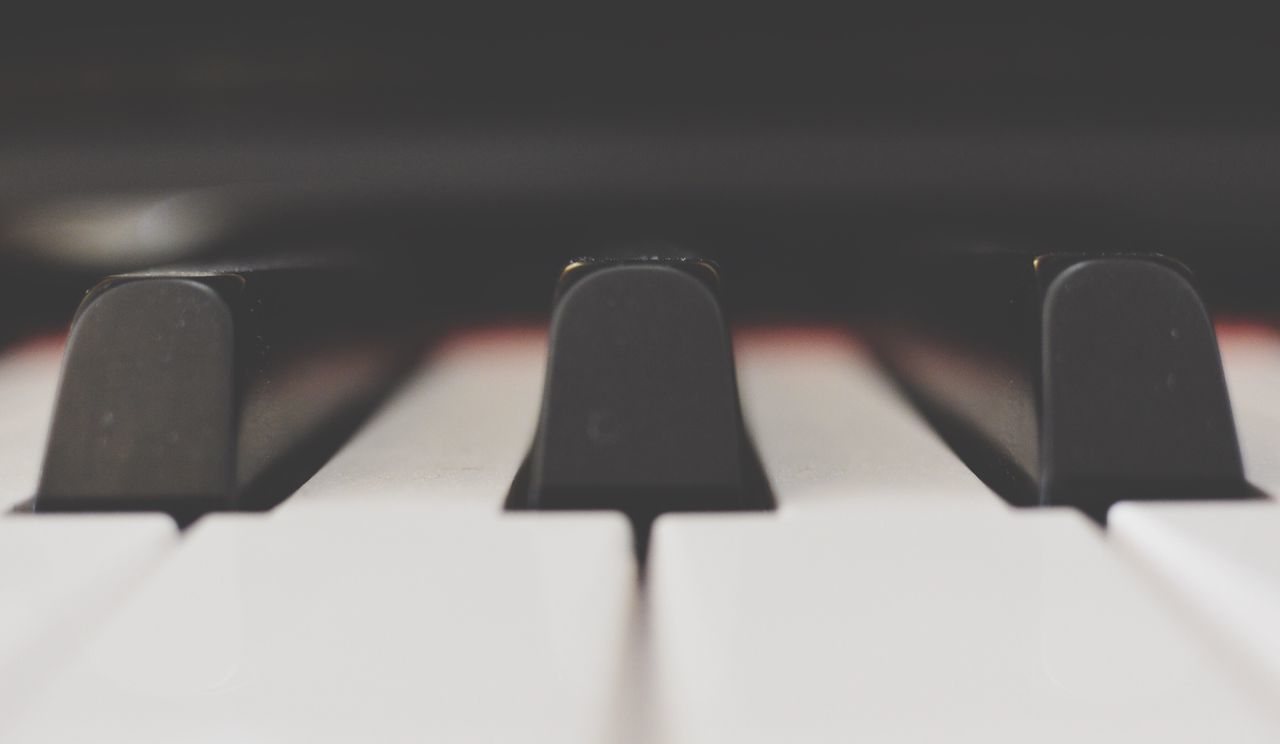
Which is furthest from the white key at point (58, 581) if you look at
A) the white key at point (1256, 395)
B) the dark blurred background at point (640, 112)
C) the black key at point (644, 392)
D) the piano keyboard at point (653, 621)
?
the white key at point (1256, 395)

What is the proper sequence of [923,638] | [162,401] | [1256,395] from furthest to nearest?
[1256,395], [162,401], [923,638]

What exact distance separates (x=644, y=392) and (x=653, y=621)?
0.10 metres

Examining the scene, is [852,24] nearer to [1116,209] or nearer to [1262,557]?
[1116,209]

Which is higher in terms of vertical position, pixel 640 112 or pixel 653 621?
pixel 640 112

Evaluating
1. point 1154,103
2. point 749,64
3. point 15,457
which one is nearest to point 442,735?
point 15,457

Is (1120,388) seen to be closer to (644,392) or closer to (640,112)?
(644,392)

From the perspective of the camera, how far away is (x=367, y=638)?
0.81 feet

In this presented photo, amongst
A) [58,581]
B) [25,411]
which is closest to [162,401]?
[58,581]

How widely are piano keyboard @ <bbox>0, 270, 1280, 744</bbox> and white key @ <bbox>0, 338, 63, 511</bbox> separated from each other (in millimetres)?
31

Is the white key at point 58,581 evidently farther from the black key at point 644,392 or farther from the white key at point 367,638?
the black key at point 644,392

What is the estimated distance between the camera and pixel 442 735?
21 cm

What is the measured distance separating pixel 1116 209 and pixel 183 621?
0.52 m

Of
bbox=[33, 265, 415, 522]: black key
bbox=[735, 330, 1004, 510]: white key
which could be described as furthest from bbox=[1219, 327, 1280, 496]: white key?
bbox=[33, 265, 415, 522]: black key

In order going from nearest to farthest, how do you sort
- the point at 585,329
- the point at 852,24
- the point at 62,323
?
the point at 585,329 → the point at 852,24 → the point at 62,323
